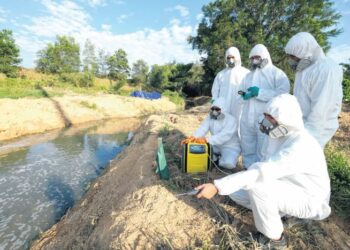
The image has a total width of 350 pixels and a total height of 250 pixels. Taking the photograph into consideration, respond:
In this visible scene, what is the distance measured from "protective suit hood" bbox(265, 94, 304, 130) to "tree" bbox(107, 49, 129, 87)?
39.8 metres

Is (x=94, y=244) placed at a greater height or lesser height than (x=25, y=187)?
greater

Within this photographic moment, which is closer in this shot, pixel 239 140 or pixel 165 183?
pixel 165 183

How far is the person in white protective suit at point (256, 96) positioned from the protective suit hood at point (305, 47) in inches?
31.2

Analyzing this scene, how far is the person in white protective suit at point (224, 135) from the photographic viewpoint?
4262mm

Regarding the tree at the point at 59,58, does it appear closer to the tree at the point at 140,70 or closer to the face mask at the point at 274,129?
the tree at the point at 140,70

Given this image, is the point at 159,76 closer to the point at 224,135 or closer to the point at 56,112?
the point at 56,112

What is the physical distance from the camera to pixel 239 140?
14.4 ft

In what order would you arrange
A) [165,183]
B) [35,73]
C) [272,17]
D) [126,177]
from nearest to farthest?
[165,183]
[126,177]
[272,17]
[35,73]

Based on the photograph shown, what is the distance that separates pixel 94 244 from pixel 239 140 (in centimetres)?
259

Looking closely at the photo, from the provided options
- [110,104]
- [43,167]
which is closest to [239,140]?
[43,167]

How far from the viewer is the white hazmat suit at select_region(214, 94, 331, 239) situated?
7.71 feet

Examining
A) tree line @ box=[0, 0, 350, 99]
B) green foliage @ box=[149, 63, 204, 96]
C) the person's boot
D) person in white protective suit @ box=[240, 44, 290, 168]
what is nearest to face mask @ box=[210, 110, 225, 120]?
person in white protective suit @ box=[240, 44, 290, 168]

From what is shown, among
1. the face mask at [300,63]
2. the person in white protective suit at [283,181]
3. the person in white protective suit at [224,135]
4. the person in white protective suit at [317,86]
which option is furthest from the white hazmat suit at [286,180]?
the person in white protective suit at [224,135]

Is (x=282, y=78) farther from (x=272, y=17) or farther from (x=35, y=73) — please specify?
(x=35, y=73)
